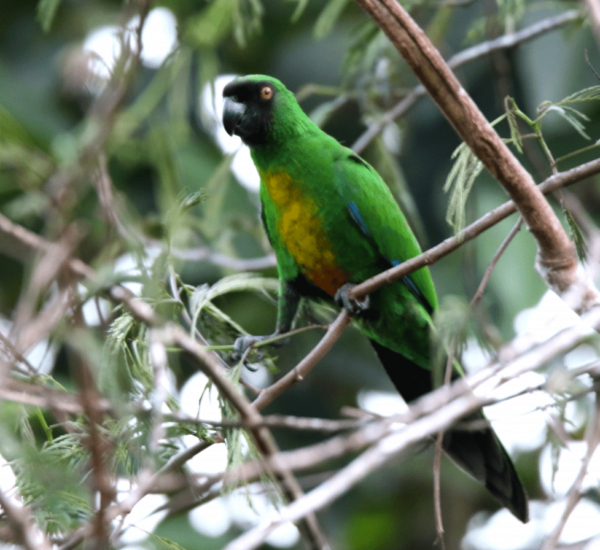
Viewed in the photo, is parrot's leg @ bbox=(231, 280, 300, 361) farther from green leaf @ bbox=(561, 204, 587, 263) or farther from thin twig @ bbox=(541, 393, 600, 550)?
thin twig @ bbox=(541, 393, 600, 550)

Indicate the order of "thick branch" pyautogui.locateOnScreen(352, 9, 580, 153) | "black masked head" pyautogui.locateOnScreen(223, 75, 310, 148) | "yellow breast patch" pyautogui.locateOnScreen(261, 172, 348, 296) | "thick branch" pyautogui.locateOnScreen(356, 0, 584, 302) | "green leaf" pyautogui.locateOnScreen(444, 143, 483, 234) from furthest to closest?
"thick branch" pyautogui.locateOnScreen(352, 9, 580, 153) < "black masked head" pyautogui.locateOnScreen(223, 75, 310, 148) < "yellow breast patch" pyautogui.locateOnScreen(261, 172, 348, 296) < "green leaf" pyautogui.locateOnScreen(444, 143, 483, 234) < "thick branch" pyautogui.locateOnScreen(356, 0, 584, 302)

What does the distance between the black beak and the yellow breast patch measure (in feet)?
1.20

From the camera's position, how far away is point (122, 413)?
1387 mm

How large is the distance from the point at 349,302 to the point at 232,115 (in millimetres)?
1154

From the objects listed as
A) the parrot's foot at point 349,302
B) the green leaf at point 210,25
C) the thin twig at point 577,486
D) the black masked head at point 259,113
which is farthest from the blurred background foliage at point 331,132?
the thin twig at point 577,486

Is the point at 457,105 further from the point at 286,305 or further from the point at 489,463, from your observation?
the point at 489,463

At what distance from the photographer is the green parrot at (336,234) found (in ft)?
10.6

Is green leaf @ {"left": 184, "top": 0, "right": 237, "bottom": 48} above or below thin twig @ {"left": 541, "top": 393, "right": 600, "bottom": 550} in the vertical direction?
above

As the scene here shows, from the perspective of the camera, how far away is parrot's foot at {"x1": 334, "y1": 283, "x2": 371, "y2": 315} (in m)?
3.10

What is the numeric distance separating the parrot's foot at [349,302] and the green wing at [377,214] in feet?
0.82

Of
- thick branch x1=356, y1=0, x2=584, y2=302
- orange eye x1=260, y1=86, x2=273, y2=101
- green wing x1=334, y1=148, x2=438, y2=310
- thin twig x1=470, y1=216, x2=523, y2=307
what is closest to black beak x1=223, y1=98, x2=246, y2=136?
orange eye x1=260, y1=86, x2=273, y2=101

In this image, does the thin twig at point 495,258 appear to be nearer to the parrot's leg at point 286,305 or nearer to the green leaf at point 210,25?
the parrot's leg at point 286,305

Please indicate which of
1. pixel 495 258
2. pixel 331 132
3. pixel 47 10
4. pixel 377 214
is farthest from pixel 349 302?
pixel 331 132

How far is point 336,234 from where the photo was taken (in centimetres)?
323
